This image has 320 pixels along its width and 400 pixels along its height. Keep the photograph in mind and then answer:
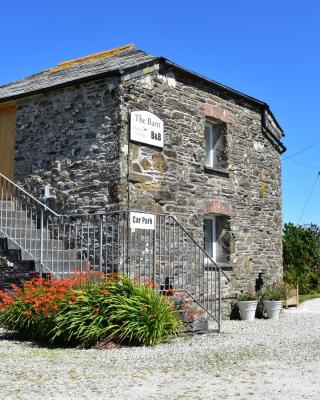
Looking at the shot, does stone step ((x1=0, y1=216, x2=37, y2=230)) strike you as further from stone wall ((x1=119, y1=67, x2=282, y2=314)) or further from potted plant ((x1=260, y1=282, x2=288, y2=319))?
potted plant ((x1=260, y1=282, x2=288, y2=319))

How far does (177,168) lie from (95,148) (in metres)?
1.93

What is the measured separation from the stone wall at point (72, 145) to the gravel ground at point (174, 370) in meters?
3.55

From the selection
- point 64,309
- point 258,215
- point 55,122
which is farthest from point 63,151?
point 258,215

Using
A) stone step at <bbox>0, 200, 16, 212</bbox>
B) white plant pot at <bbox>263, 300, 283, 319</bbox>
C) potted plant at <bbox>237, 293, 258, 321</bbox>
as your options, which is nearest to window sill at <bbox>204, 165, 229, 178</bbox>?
potted plant at <bbox>237, 293, 258, 321</bbox>

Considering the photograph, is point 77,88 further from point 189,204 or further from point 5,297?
point 5,297

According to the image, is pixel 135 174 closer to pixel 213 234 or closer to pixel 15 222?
pixel 15 222

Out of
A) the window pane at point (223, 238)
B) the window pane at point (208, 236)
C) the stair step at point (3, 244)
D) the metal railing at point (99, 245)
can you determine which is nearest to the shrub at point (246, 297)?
the window pane at point (223, 238)

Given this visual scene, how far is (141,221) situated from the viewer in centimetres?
1099

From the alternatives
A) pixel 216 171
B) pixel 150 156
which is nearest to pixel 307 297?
pixel 216 171

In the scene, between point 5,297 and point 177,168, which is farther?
point 177,168

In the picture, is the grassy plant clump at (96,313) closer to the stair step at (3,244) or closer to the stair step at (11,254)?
the stair step at (11,254)

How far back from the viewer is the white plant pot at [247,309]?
13.5 meters

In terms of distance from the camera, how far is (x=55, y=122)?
12.4 m

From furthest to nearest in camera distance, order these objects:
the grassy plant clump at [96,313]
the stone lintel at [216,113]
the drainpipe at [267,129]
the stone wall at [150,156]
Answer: the drainpipe at [267,129], the stone lintel at [216,113], the stone wall at [150,156], the grassy plant clump at [96,313]
